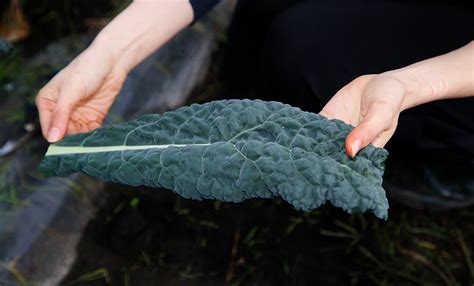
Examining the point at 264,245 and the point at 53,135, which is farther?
the point at 264,245

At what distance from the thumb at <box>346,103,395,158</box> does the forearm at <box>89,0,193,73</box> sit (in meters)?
0.73

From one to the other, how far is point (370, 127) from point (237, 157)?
29 cm

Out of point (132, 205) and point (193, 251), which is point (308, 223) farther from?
point (132, 205)

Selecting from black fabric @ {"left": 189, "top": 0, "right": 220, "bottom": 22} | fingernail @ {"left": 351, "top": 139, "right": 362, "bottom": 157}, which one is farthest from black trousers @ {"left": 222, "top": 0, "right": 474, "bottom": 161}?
fingernail @ {"left": 351, "top": 139, "right": 362, "bottom": 157}

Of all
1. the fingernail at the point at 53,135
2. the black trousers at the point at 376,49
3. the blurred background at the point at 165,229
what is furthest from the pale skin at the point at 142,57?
the blurred background at the point at 165,229

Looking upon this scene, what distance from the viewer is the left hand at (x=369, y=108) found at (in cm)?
99

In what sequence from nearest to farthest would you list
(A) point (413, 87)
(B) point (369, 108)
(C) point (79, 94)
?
(B) point (369, 108)
(A) point (413, 87)
(C) point (79, 94)

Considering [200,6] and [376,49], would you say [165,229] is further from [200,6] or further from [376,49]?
[376,49]

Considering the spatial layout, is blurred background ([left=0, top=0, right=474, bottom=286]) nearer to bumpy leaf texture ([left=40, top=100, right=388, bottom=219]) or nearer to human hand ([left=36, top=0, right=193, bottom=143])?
human hand ([left=36, top=0, right=193, bottom=143])

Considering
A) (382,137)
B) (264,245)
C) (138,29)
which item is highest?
(138,29)

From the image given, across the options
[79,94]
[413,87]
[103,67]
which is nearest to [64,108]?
[79,94]

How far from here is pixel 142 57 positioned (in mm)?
1535

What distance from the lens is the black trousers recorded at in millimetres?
1495

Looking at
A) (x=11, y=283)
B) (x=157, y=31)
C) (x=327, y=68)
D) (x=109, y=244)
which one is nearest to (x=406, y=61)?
(x=327, y=68)
